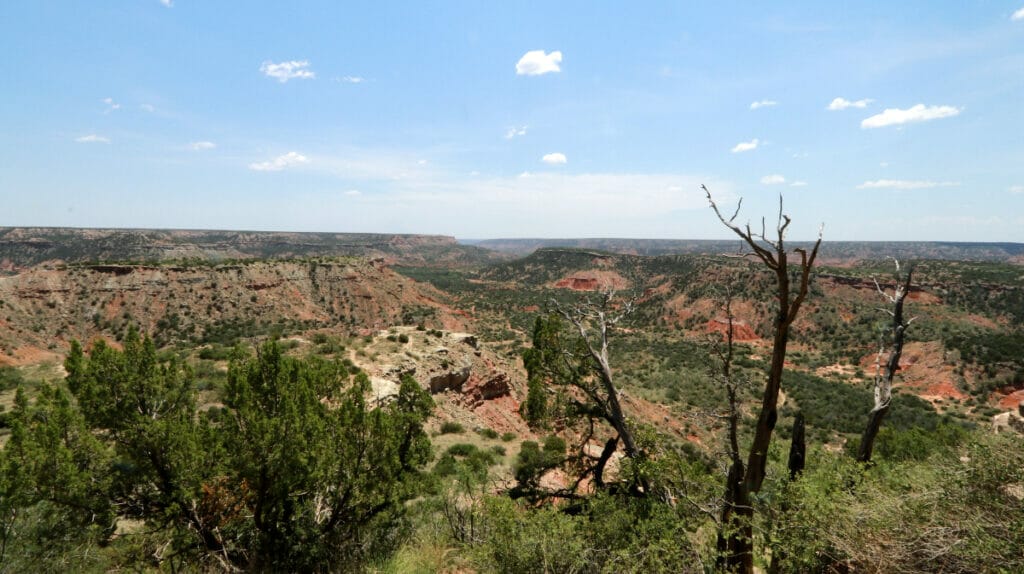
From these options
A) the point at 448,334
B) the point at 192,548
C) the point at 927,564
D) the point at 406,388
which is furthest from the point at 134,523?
the point at 448,334

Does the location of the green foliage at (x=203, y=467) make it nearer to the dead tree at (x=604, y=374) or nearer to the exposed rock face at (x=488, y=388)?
the dead tree at (x=604, y=374)

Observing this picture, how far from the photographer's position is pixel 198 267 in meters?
65.0

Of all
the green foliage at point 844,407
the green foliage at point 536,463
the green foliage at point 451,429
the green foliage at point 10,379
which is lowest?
the green foliage at point 844,407

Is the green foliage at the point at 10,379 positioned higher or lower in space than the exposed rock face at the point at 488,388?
higher

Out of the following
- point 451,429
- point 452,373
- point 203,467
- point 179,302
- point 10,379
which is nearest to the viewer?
point 203,467

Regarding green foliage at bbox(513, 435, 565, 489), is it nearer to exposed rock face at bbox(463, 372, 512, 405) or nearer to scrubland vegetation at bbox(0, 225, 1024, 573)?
scrubland vegetation at bbox(0, 225, 1024, 573)

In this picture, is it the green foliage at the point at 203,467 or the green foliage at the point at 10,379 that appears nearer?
the green foliage at the point at 203,467

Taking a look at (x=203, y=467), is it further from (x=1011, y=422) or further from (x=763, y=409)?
(x=1011, y=422)

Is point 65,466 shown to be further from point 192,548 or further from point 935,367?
point 935,367

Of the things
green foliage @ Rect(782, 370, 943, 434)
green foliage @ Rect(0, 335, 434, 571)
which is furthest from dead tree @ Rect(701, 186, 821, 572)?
green foliage @ Rect(782, 370, 943, 434)

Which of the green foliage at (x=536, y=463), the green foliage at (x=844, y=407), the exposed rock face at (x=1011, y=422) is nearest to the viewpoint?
the green foliage at (x=536, y=463)

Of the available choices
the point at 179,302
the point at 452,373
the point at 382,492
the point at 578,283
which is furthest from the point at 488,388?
the point at 578,283

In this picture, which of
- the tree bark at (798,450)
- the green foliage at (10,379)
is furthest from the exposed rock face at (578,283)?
the tree bark at (798,450)

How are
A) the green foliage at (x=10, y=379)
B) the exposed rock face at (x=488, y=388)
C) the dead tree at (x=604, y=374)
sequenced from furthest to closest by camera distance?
the exposed rock face at (x=488, y=388) < the green foliage at (x=10, y=379) < the dead tree at (x=604, y=374)
